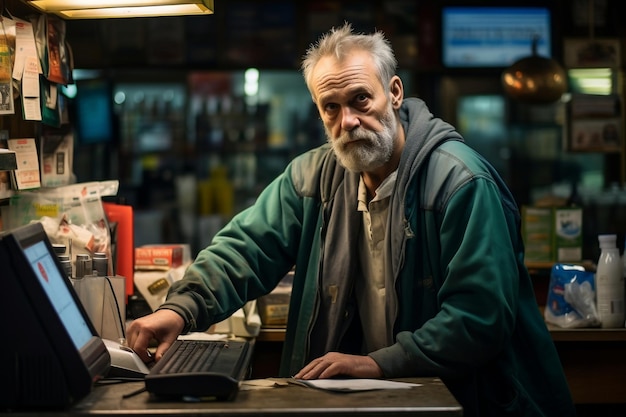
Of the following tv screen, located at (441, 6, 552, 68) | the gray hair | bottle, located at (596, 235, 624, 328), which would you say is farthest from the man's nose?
tv screen, located at (441, 6, 552, 68)

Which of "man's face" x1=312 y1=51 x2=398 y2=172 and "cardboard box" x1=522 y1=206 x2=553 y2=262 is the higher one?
"man's face" x1=312 y1=51 x2=398 y2=172

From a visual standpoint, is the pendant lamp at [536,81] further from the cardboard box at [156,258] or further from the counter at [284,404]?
the counter at [284,404]

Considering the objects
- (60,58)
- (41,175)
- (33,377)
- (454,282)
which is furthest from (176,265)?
(33,377)

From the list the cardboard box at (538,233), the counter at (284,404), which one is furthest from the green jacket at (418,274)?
the cardboard box at (538,233)

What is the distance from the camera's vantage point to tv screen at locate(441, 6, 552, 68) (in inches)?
254

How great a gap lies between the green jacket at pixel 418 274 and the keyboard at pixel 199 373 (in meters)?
0.33

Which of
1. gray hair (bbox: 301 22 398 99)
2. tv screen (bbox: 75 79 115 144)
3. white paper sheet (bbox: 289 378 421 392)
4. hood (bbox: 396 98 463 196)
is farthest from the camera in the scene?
tv screen (bbox: 75 79 115 144)

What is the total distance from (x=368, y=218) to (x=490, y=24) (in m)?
4.04

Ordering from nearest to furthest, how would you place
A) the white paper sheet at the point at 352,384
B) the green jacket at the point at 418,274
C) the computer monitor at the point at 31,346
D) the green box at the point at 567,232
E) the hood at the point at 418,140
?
the computer monitor at the point at 31,346
the white paper sheet at the point at 352,384
the green jacket at the point at 418,274
the hood at the point at 418,140
the green box at the point at 567,232

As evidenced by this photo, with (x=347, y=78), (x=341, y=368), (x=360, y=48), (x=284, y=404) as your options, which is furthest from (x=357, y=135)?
(x=284, y=404)

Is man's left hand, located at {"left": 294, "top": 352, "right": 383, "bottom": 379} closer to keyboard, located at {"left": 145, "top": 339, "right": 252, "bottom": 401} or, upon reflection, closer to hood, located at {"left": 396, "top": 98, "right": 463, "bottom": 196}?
keyboard, located at {"left": 145, "top": 339, "right": 252, "bottom": 401}

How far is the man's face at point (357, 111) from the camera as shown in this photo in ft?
9.05

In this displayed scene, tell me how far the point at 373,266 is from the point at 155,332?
2.29 feet

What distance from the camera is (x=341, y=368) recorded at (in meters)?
2.36
